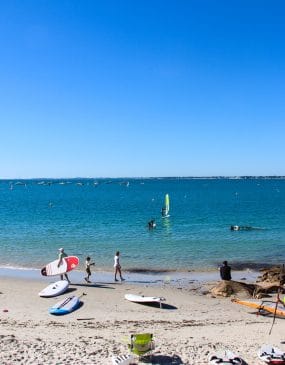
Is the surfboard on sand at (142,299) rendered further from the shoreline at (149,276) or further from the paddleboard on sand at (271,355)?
the paddleboard on sand at (271,355)

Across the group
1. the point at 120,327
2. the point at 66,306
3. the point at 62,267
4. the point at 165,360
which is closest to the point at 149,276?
the point at 62,267

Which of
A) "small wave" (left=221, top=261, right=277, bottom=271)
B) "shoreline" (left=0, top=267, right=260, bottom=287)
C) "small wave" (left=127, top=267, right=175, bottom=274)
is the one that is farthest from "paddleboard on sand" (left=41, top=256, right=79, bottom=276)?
"small wave" (left=221, top=261, right=277, bottom=271)

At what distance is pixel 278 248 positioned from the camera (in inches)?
1320

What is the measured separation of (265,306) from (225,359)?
5.99 m

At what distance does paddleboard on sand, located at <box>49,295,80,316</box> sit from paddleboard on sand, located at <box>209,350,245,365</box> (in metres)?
6.45

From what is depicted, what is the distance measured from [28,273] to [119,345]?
13.4 metres

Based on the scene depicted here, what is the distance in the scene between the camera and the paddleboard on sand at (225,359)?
11203 mm

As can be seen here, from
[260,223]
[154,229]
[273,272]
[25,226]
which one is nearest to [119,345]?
[273,272]

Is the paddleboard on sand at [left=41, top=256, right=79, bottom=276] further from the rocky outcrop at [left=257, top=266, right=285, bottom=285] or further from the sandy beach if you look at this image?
the rocky outcrop at [left=257, top=266, right=285, bottom=285]

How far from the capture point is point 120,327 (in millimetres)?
14523

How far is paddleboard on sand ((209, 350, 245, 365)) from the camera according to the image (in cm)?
1120

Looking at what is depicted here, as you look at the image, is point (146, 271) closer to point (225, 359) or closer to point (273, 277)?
point (273, 277)

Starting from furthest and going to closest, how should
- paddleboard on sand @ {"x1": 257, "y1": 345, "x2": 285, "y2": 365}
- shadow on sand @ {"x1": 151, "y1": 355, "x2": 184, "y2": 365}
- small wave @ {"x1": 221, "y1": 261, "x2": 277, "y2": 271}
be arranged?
small wave @ {"x1": 221, "y1": 261, "x2": 277, "y2": 271}
shadow on sand @ {"x1": 151, "y1": 355, "x2": 184, "y2": 365}
paddleboard on sand @ {"x1": 257, "y1": 345, "x2": 285, "y2": 365}

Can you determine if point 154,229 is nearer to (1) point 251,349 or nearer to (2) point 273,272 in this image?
(2) point 273,272
